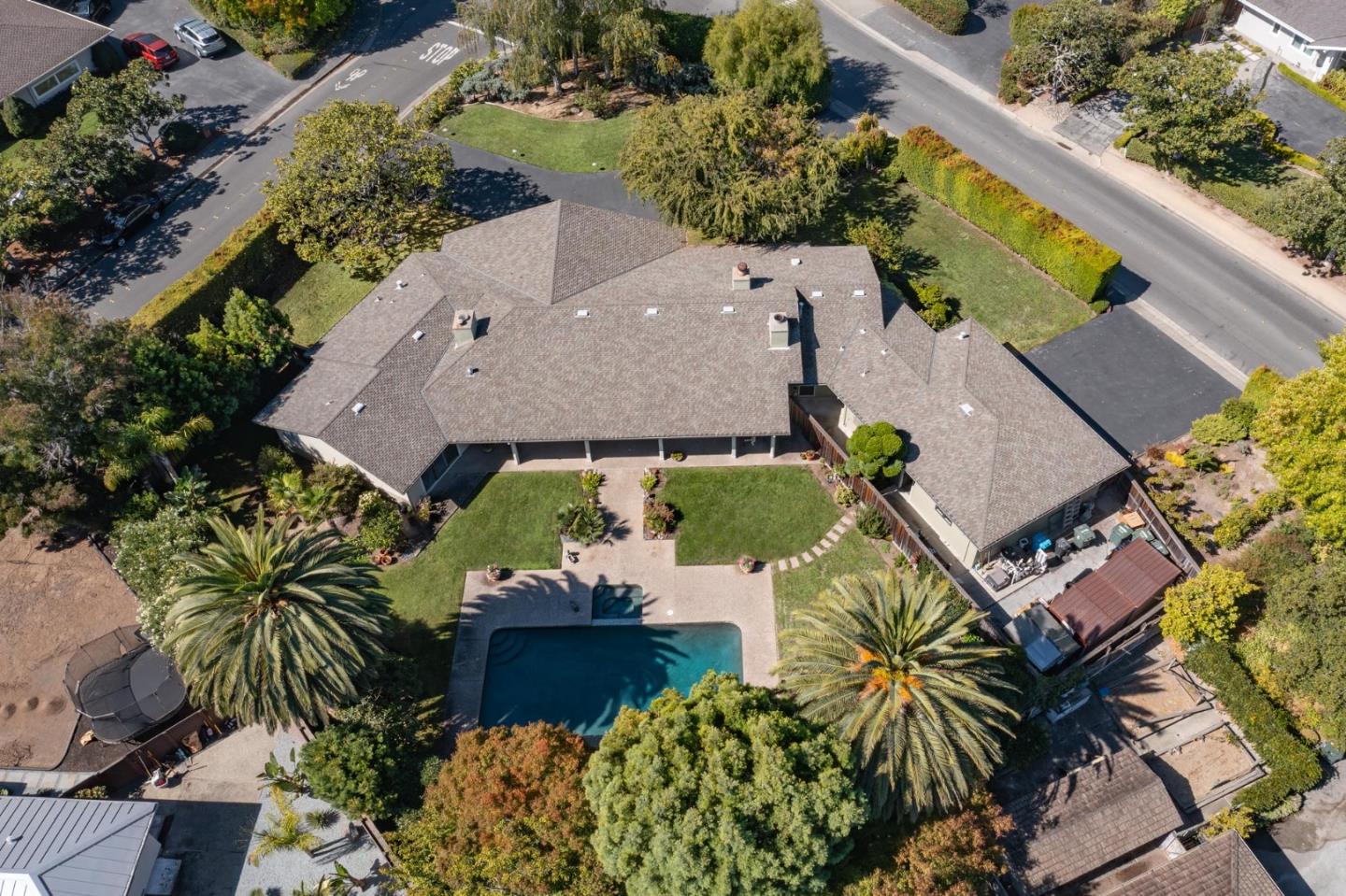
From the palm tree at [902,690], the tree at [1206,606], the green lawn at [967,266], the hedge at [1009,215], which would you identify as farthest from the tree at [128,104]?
the tree at [1206,606]

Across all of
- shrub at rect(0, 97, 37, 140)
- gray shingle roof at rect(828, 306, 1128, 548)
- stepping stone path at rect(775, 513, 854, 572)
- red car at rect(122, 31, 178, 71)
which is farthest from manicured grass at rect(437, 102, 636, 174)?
stepping stone path at rect(775, 513, 854, 572)

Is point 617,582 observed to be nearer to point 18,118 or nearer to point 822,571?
point 822,571

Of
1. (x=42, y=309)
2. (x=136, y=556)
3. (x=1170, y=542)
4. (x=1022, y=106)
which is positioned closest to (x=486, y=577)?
(x=136, y=556)

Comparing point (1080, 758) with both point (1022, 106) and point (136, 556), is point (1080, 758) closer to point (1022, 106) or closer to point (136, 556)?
point (136, 556)

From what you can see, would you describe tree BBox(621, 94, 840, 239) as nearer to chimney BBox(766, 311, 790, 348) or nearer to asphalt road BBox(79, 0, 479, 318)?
chimney BBox(766, 311, 790, 348)

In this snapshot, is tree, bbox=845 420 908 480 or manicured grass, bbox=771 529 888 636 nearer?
manicured grass, bbox=771 529 888 636

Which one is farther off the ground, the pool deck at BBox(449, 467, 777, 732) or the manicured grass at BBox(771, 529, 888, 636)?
the manicured grass at BBox(771, 529, 888, 636)

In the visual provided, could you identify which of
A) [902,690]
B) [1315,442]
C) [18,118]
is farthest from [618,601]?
[18,118]
